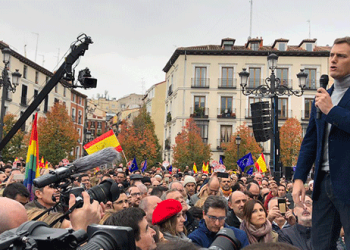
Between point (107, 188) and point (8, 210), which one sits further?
point (107, 188)

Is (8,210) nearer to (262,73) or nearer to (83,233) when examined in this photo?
(83,233)

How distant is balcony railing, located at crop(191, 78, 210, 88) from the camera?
51.1m

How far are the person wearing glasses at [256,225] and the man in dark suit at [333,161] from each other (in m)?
2.17

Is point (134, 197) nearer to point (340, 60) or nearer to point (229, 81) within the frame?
point (340, 60)

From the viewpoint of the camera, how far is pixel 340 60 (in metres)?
3.06

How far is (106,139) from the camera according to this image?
1544cm

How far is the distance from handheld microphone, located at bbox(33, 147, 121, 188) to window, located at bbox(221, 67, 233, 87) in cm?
4874

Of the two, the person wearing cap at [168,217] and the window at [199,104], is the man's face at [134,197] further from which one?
the window at [199,104]

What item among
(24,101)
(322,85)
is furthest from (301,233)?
(24,101)

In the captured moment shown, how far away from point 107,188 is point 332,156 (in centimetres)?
159

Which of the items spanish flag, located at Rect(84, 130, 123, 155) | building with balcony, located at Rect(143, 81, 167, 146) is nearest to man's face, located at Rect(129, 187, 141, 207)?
spanish flag, located at Rect(84, 130, 123, 155)

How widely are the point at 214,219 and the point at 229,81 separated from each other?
46.4 meters

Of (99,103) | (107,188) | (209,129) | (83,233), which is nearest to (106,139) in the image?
(107,188)

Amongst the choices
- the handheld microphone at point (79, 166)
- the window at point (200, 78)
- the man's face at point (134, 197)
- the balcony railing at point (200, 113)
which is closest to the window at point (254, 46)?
the window at point (200, 78)
